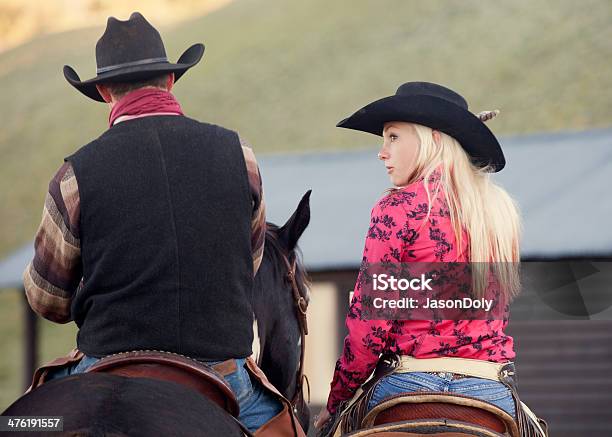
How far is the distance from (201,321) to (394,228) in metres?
0.82

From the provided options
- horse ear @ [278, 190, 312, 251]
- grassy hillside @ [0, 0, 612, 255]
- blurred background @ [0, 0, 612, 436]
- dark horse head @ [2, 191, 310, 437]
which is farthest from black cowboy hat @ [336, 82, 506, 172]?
grassy hillside @ [0, 0, 612, 255]

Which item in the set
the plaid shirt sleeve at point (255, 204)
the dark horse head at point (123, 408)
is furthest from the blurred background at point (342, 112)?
the dark horse head at point (123, 408)

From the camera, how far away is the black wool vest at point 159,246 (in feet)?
10.4

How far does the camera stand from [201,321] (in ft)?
10.5

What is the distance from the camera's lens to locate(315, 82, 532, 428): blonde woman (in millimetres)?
3598

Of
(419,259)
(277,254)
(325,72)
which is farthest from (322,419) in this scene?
(325,72)

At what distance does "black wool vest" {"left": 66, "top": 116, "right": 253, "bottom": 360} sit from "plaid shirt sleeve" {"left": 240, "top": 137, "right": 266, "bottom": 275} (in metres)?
0.09

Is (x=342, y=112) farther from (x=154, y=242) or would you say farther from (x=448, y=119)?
(x=154, y=242)

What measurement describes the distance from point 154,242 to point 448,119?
124cm

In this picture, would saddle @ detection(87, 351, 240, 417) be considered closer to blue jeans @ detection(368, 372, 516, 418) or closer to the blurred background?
blue jeans @ detection(368, 372, 516, 418)

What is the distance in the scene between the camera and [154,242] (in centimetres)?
317

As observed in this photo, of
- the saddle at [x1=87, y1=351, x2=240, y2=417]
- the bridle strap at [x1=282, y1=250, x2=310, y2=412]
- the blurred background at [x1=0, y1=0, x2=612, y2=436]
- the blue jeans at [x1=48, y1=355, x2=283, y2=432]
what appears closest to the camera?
the saddle at [x1=87, y1=351, x2=240, y2=417]

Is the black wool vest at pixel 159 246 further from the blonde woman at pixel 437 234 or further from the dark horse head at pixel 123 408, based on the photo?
the blonde woman at pixel 437 234

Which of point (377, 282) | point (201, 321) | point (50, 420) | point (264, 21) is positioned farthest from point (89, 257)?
point (264, 21)
